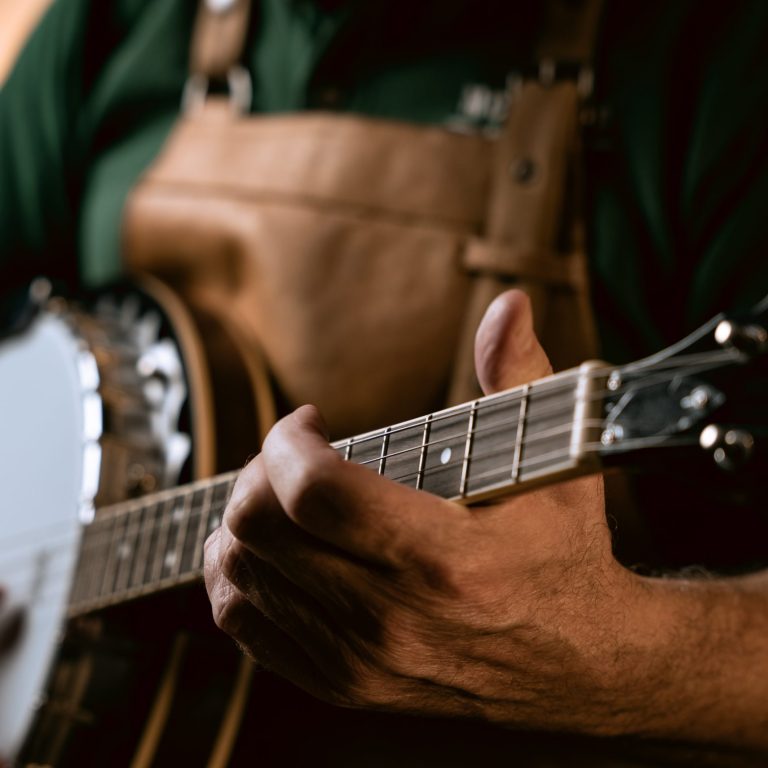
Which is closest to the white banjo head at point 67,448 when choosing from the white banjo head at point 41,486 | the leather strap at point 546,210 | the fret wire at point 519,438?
the white banjo head at point 41,486

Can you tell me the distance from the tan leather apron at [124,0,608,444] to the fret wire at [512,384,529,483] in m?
0.20

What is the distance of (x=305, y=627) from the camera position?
364 mm

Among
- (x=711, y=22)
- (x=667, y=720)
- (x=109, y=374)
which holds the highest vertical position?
(x=711, y=22)

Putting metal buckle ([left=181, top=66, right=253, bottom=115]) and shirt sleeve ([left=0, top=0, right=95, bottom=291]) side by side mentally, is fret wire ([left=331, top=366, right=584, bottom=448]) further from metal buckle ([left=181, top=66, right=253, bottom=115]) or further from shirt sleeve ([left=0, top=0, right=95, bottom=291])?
shirt sleeve ([left=0, top=0, right=95, bottom=291])

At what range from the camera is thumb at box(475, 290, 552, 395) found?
1.10 ft

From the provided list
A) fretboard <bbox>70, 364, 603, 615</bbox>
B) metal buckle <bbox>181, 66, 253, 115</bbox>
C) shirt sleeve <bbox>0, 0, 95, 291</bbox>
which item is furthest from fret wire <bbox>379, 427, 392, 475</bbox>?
shirt sleeve <bbox>0, 0, 95, 291</bbox>

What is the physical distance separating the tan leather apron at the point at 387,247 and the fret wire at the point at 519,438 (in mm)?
203

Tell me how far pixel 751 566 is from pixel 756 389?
11.7 inches

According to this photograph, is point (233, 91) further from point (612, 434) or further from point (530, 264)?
point (612, 434)

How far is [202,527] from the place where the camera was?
455mm

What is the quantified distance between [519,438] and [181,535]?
246 millimetres

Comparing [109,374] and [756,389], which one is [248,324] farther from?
[756,389]

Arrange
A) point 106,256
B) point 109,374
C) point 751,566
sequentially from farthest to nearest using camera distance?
point 106,256
point 109,374
point 751,566

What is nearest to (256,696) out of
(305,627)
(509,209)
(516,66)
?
(305,627)
